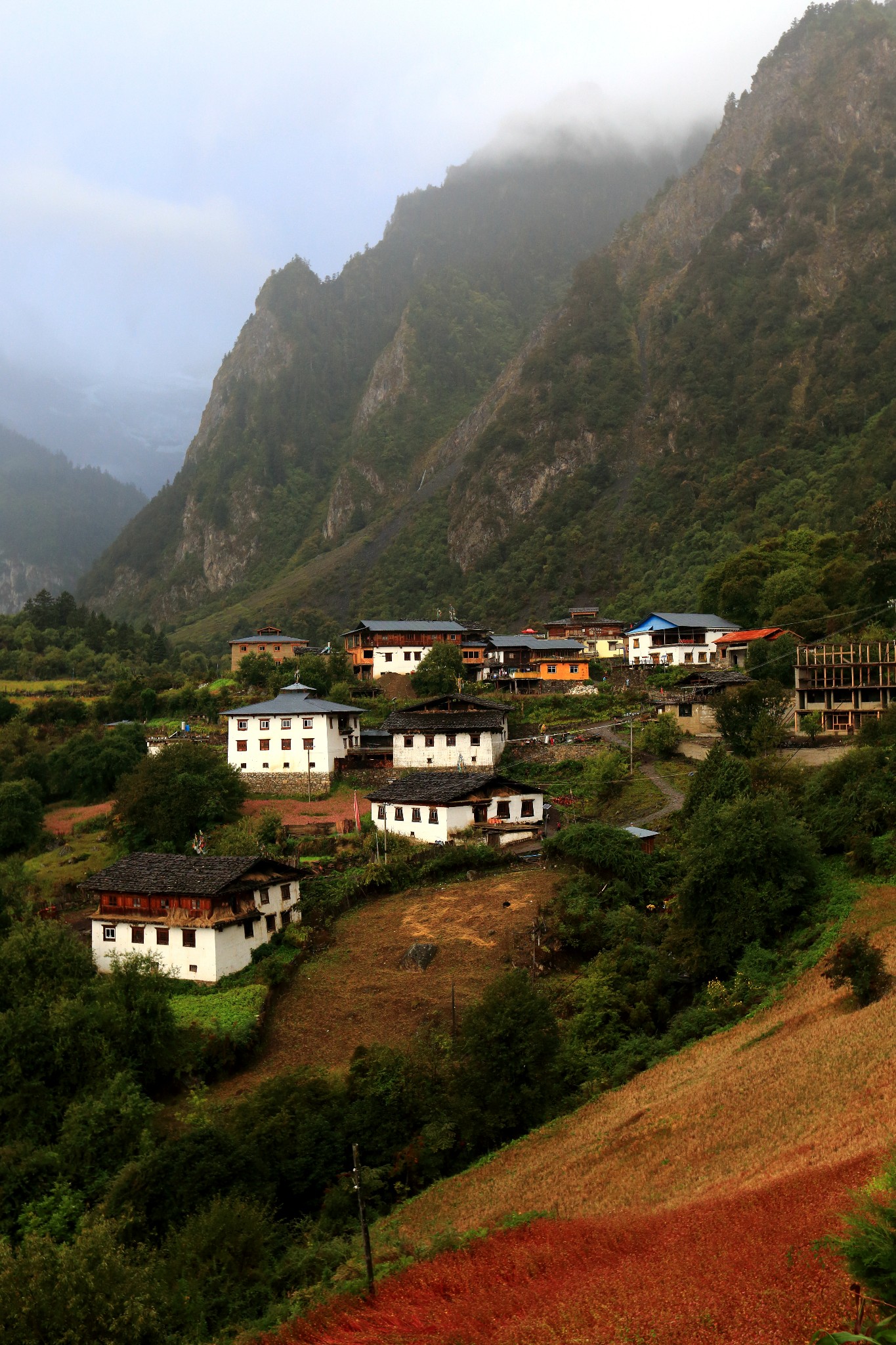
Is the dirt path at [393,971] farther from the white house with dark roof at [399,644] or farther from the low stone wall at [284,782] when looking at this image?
the white house with dark roof at [399,644]

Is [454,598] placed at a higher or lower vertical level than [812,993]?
higher

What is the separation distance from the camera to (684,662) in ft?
219

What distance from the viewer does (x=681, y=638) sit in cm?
6800

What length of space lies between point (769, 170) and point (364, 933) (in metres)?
149

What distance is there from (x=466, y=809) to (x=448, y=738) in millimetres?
9074

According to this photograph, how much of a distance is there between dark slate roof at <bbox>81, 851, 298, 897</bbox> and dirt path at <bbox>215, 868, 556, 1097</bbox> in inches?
138

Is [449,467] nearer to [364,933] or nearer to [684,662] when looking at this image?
[684,662]

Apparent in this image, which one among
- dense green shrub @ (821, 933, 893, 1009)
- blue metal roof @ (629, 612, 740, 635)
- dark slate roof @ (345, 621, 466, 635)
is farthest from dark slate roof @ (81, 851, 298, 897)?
blue metal roof @ (629, 612, 740, 635)

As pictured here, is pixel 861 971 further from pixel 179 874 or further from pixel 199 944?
pixel 179 874

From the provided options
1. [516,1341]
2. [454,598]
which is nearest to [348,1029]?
[516,1341]

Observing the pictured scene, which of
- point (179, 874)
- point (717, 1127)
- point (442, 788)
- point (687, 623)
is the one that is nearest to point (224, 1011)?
point (179, 874)

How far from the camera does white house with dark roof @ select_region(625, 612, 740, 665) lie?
219 ft

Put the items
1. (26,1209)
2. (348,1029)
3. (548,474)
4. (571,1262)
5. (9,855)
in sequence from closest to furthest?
(571,1262) → (26,1209) → (348,1029) → (9,855) → (548,474)

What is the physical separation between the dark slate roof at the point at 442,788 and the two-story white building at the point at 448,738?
5.64 meters
